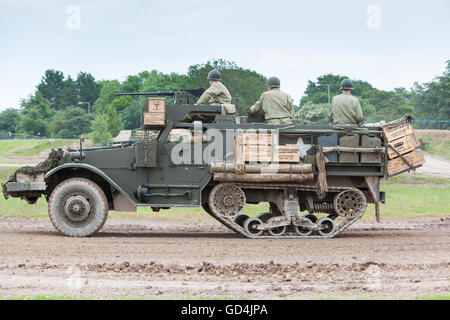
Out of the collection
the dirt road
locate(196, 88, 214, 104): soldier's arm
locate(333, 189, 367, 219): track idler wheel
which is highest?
locate(196, 88, 214, 104): soldier's arm

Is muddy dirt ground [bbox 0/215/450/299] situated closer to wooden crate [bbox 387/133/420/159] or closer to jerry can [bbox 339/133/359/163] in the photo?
jerry can [bbox 339/133/359/163]

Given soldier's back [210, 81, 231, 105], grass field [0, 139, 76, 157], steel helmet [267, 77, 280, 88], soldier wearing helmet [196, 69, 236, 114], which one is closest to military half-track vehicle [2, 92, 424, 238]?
soldier wearing helmet [196, 69, 236, 114]

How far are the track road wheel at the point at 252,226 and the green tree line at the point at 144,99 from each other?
20059 millimetres

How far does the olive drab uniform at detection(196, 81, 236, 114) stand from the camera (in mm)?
15906

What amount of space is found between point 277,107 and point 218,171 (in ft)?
6.85

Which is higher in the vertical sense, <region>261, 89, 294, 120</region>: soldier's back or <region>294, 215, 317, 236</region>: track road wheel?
<region>261, 89, 294, 120</region>: soldier's back

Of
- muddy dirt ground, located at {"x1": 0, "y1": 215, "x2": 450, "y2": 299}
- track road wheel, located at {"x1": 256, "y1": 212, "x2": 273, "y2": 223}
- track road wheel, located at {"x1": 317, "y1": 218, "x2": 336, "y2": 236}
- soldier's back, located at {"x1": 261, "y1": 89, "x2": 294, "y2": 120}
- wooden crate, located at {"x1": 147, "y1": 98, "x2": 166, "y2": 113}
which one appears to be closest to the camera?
muddy dirt ground, located at {"x1": 0, "y1": 215, "x2": 450, "y2": 299}

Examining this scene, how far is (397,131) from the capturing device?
52.8 feet

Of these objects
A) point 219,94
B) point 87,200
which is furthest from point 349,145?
point 87,200

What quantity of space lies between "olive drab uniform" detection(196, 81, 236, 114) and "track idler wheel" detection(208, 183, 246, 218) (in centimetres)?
167

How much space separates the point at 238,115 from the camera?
52.2 ft

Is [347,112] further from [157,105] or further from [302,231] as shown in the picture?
[157,105]

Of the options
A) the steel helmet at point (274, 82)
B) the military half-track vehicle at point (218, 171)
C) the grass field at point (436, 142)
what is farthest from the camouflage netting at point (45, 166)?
the grass field at point (436, 142)
